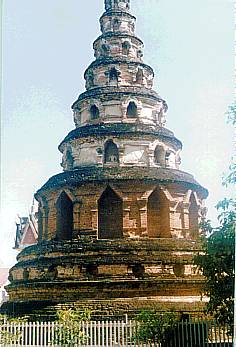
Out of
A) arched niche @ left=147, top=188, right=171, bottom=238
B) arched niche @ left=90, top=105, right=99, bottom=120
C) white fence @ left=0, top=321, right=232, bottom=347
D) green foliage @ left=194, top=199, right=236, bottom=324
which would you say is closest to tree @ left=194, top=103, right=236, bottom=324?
green foliage @ left=194, top=199, right=236, bottom=324

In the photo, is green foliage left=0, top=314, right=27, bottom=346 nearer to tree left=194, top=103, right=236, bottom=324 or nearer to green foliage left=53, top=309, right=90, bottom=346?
green foliage left=53, top=309, right=90, bottom=346

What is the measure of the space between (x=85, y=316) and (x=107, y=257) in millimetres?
1422

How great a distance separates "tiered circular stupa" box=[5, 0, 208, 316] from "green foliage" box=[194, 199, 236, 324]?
2.03 metres

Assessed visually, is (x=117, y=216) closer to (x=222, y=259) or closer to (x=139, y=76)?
(x=139, y=76)

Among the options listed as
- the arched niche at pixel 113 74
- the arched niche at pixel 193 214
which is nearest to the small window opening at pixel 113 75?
the arched niche at pixel 113 74

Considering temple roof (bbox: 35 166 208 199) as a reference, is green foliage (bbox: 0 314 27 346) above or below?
below

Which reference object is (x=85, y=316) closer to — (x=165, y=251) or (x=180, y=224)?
(x=165, y=251)

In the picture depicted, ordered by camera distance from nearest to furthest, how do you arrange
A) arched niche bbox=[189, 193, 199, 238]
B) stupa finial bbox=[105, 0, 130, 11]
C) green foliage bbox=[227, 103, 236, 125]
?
green foliage bbox=[227, 103, 236, 125]
arched niche bbox=[189, 193, 199, 238]
stupa finial bbox=[105, 0, 130, 11]

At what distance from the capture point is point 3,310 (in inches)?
332

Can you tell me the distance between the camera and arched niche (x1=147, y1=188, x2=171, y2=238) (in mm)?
9148

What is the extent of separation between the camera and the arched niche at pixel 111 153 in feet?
33.2

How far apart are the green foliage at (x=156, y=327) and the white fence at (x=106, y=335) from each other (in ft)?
0.15

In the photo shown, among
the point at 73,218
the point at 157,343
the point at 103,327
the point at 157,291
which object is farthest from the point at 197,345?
the point at 73,218

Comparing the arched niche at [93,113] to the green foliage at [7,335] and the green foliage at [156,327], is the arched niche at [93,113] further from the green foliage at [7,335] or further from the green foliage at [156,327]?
the green foliage at [156,327]
